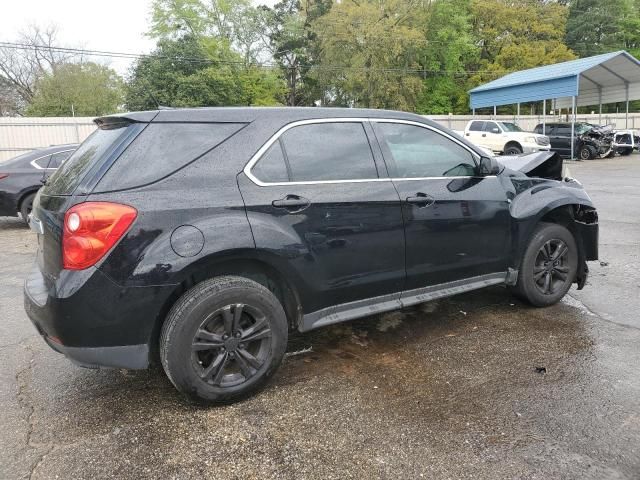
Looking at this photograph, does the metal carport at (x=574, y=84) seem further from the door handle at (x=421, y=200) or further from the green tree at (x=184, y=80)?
the door handle at (x=421, y=200)

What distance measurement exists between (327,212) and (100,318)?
144cm

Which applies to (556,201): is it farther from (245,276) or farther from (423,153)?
(245,276)

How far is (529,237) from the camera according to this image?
14.0ft

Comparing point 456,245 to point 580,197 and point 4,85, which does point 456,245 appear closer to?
point 580,197

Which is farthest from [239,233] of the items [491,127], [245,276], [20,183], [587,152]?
[587,152]

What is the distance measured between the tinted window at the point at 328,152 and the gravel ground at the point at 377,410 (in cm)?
133

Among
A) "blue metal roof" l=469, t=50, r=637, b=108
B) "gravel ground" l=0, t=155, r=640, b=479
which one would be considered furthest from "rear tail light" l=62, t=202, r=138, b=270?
"blue metal roof" l=469, t=50, r=637, b=108

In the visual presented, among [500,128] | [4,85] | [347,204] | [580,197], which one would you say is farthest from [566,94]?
[4,85]

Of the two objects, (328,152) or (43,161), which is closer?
(328,152)

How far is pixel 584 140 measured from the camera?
23.9 meters

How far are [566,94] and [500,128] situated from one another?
4080 mm

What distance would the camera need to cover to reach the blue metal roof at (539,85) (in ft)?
78.4

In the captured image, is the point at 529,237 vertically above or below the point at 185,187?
below

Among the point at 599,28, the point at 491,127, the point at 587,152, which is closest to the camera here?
the point at 491,127
